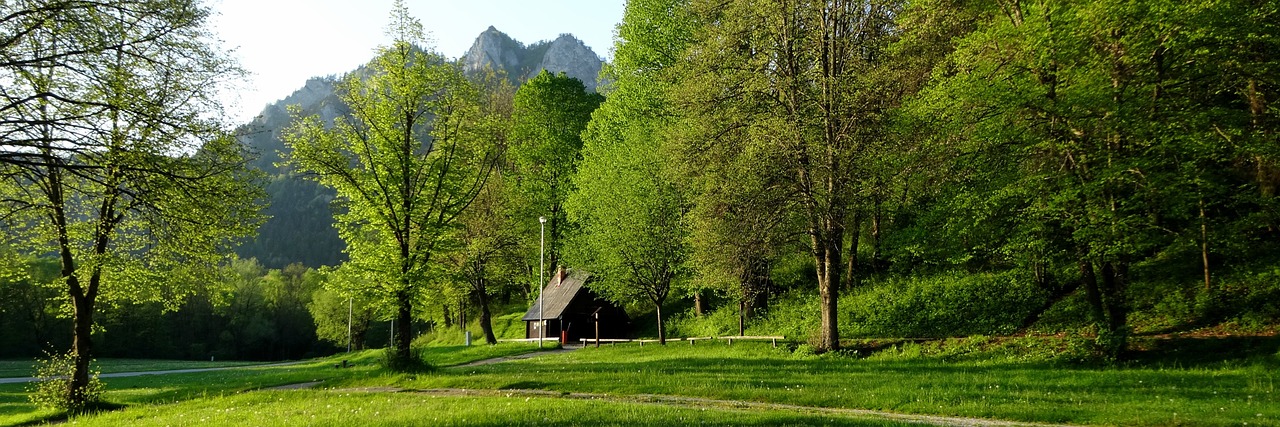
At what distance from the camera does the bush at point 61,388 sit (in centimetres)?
1559

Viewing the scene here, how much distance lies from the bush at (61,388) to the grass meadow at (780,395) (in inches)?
18.2

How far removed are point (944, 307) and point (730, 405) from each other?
44.4 feet

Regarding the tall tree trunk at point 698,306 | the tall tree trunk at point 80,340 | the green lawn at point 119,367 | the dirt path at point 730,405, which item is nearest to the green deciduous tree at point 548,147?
the tall tree trunk at point 698,306

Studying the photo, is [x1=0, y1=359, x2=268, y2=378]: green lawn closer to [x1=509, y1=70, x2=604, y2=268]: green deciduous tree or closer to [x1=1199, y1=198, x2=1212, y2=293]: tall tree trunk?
[x1=509, y1=70, x2=604, y2=268]: green deciduous tree

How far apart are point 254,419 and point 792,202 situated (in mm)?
14526

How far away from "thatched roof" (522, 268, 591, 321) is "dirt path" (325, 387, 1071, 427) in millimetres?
22111

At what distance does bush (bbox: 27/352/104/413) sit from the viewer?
51.1ft

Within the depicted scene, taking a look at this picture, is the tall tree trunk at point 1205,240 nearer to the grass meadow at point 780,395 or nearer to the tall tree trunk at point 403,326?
the grass meadow at point 780,395

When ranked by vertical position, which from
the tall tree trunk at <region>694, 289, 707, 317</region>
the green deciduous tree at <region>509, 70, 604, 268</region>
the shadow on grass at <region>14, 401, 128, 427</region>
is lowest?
the shadow on grass at <region>14, 401, 128, 427</region>

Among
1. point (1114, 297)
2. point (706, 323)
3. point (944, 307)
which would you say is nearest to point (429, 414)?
point (1114, 297)

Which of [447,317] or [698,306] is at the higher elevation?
[698,306]

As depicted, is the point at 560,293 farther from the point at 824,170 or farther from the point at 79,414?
the point at 79,414

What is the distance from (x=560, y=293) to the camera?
132 feet

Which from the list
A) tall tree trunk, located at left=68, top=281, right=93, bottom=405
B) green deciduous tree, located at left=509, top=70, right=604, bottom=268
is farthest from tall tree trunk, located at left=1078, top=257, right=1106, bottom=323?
green deciduous tree, located at left=509, top=70, right=604, bottom=268
